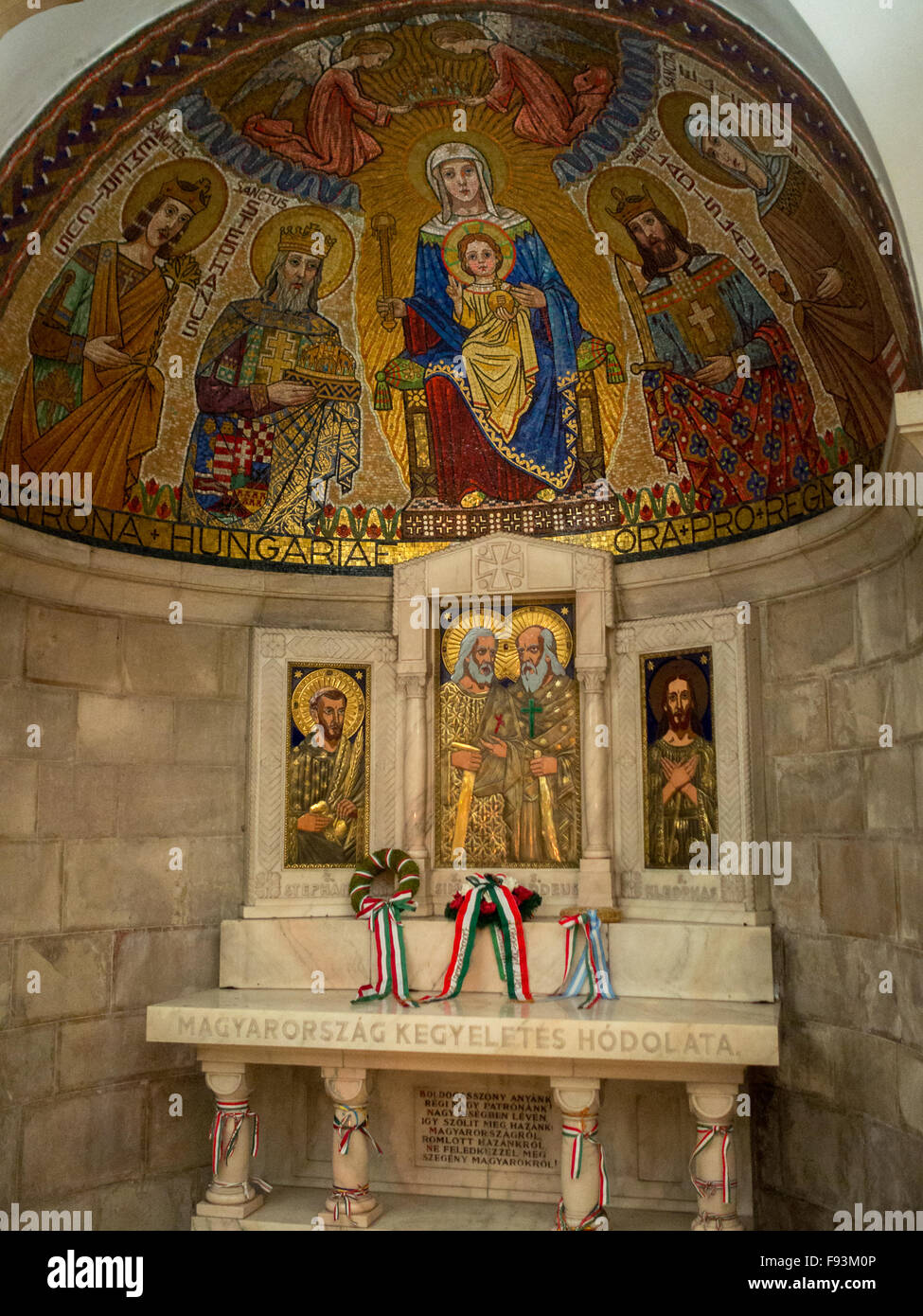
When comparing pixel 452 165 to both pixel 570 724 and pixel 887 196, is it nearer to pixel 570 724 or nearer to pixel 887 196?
pixel 887 196

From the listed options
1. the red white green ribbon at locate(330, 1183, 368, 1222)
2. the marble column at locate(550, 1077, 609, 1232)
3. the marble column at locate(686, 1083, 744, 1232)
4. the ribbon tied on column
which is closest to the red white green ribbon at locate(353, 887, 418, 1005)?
the ribbon tied on column

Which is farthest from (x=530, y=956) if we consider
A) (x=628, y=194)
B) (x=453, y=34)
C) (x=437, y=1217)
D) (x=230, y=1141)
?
(x=453, y=34)

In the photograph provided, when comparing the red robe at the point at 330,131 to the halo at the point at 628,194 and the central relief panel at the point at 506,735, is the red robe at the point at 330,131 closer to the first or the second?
the halo at the point at 628,194

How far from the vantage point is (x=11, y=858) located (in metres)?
7.23

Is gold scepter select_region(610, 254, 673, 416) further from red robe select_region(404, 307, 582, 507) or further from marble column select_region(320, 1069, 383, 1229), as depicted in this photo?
marble column select_region(320, 1069, 383, 1229)

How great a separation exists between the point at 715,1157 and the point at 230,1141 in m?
2.85

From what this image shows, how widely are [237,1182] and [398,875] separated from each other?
2150 millimetres

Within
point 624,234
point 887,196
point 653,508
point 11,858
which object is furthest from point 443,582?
point 887,196

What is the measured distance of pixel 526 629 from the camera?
27.9 feet

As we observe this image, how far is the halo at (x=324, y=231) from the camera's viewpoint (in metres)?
7.83

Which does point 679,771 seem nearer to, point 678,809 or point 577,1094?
point 678,809

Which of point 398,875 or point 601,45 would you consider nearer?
point 601,45

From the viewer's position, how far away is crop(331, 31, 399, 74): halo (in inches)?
266

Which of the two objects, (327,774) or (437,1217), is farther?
(327,774)
